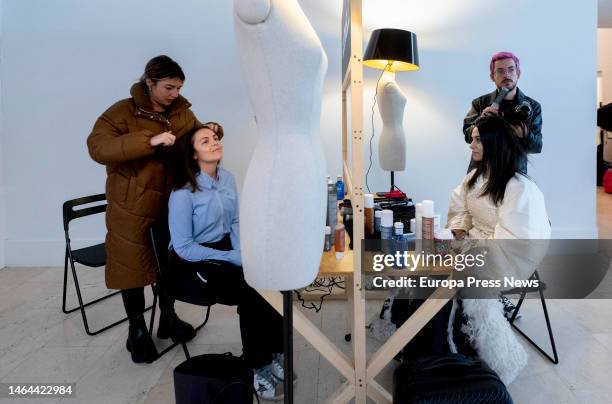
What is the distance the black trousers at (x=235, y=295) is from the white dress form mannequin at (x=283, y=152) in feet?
2.06

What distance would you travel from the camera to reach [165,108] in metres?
1.80

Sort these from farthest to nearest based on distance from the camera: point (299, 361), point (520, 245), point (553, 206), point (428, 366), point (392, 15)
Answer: point (553, 206) → point (392, 15) → point (299, 361) → point (520, 245) → point (428, 366)

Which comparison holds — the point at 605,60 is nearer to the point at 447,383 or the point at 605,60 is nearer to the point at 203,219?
the point at 447,383

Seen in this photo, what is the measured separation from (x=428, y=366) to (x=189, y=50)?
2681 mm

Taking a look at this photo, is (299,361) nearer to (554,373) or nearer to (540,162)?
(554,373)

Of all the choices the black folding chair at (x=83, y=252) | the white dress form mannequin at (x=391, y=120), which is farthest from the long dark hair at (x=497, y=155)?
the black folding chair at (x=83, y=252)

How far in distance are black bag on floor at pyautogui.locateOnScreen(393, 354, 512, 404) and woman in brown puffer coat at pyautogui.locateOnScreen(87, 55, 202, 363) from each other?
41.1 inches

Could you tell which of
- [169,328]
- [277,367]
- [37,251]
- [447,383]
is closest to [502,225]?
[447,383]

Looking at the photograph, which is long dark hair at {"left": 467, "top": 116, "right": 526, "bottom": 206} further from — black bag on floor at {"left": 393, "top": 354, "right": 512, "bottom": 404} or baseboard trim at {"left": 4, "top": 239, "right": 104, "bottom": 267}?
baseboard trim at {"left": 4, "top": 239, "right": 104, "bottom": 267}

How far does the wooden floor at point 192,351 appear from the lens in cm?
156

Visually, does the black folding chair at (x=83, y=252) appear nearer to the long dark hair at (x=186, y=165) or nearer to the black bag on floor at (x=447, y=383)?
the long dark hair at (x=186, y=165)

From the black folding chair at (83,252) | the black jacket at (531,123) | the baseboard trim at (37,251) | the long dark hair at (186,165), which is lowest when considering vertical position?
the baseboard trim at (37,251)

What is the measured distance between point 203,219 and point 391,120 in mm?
1325

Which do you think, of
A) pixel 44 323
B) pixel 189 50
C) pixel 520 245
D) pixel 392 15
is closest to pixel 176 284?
pixel 44 323
